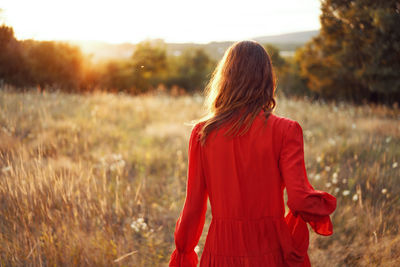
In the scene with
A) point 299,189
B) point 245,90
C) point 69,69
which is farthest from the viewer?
point 69,69

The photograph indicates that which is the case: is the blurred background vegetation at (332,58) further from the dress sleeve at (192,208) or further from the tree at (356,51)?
the dress sleeve at (192,208)

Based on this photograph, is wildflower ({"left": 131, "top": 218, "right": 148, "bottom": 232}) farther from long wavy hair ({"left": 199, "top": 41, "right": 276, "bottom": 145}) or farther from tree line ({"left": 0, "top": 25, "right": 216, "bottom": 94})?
long wavy hair ({"left": 199, "top": 41, "right": 276, "bottom": 145})

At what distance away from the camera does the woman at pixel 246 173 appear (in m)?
1.63

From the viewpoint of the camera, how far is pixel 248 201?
173 cm

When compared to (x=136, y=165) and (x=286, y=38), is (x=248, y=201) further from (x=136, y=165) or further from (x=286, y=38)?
(x=286, y=38)

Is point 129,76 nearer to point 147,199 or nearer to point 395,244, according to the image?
point 147,199

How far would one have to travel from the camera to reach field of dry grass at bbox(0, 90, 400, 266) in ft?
9.83

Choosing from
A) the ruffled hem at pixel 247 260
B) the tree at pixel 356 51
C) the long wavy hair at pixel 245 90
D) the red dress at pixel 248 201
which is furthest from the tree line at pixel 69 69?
the tree at pixel 356 51

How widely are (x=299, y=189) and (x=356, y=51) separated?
13.9 m

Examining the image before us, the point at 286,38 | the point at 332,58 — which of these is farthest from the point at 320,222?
the point at 332,58

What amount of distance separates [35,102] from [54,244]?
4.86 meters

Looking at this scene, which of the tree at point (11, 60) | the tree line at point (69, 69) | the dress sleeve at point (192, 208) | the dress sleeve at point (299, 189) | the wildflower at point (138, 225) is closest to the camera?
the dress sleeve at point (299, 189)

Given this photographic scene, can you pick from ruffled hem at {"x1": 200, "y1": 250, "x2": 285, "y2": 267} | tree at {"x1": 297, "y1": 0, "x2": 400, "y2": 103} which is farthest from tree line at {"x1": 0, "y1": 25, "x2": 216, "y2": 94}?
tree at {"x1": 297, "y1": 0, "x2": 400, "y2": 103}

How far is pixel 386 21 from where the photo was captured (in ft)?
33.5
